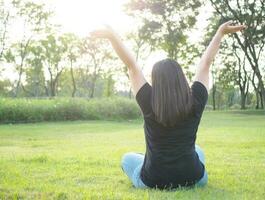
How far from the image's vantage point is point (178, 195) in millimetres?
4828

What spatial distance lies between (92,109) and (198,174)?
22136 millimetres

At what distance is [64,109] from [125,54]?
20857 millimetres

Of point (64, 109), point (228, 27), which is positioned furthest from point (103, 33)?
point (64, 109)

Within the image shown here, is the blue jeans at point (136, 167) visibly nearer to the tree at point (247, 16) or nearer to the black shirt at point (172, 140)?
the black shirt at point (172, 140)

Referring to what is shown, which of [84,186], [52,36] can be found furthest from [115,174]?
[52,36]

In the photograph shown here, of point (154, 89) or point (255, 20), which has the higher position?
point (255, 20)

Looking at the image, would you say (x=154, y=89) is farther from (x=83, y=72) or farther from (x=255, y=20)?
(x=83, y=72)

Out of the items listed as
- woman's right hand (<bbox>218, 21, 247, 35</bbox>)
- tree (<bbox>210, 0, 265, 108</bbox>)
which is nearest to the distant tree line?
tree (<bbox>210, 0, 265, 108</bbox>)

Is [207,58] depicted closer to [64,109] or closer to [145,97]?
[145,97]

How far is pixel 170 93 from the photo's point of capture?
4.45 m

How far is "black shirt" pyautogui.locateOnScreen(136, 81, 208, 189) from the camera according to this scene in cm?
466

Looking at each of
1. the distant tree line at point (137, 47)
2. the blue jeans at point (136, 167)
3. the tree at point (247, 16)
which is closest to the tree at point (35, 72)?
the distant tree line at point (137, 47)

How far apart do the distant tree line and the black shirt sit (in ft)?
111

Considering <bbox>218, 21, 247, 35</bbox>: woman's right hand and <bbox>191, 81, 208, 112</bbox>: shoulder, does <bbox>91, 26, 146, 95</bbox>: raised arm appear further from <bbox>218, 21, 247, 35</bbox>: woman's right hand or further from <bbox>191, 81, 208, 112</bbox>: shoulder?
<bbox>218, 21, 247, 35</bbox>: woman's right hand
